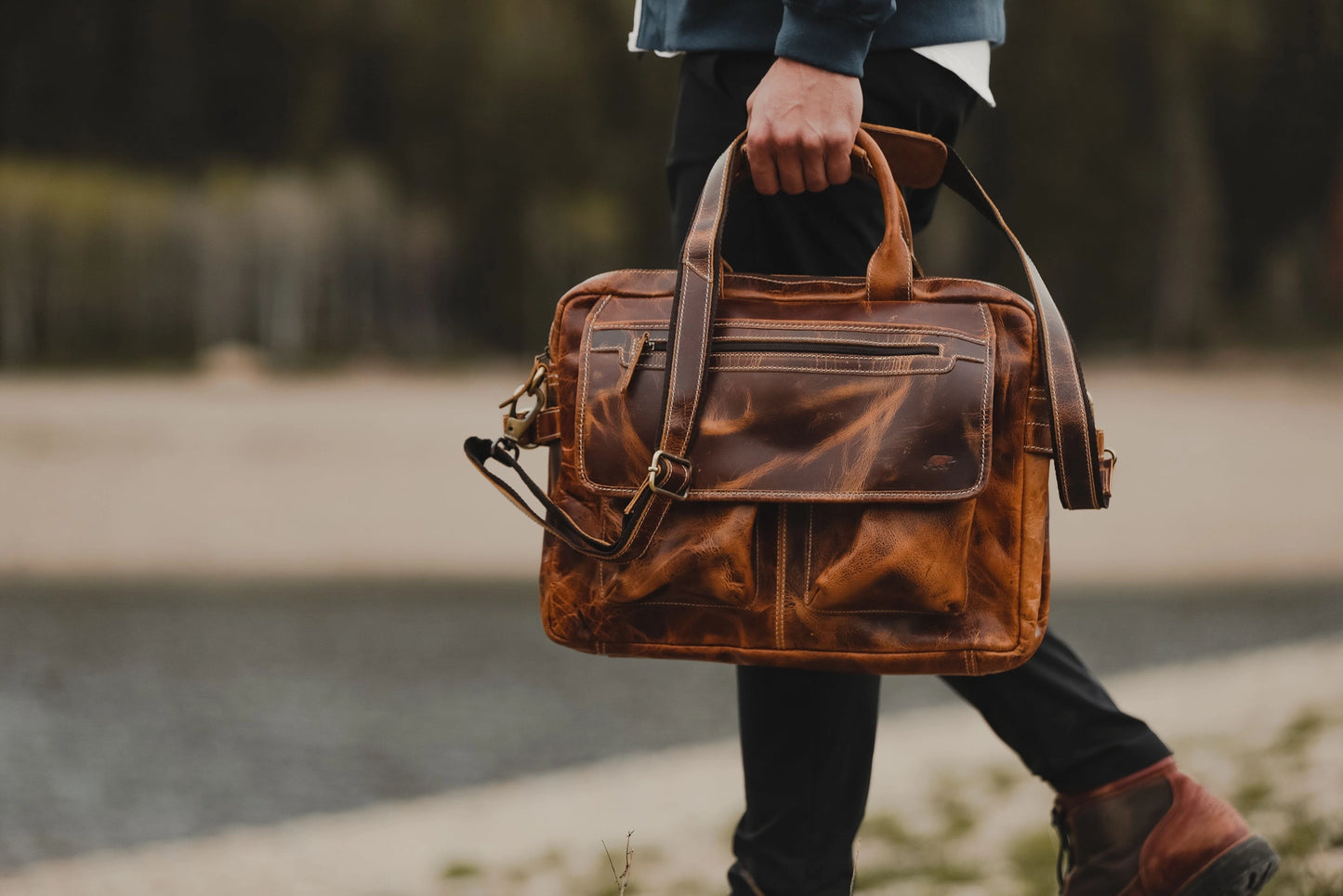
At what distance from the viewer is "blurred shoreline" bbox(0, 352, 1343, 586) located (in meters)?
8.86

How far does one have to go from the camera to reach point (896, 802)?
278 cm

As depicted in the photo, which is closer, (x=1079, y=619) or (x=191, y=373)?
(x=1079, y=619)

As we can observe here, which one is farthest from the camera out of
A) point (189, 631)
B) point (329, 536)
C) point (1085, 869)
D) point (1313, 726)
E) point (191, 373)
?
point (191, 373)

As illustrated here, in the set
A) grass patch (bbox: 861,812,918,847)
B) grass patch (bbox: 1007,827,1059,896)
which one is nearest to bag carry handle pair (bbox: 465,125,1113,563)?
grass patch (bbox: 1007,827,1059,896)

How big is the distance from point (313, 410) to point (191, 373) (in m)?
1.09

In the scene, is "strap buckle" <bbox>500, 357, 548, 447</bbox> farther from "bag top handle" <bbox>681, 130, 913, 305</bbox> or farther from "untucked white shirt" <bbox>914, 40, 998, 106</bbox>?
"untucked white shirt" <bbox>914, 40, 998, 106</bbox>

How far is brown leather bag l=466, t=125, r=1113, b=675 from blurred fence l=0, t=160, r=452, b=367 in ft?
35.2

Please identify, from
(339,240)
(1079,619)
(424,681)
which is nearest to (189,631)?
(424,681)

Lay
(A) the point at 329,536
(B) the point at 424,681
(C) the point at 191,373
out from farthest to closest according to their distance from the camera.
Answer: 1. (C) the point at 191,373
2. (A) the point at 329,536
3. (B) the point at 424,681

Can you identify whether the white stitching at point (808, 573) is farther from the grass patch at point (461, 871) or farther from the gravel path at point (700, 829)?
the grass patch at point (461, 871)

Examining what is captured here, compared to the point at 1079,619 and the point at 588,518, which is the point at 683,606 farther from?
the point at 1079,619

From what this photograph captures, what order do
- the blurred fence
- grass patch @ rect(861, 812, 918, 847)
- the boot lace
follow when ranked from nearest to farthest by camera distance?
the boot lace < grass patch @ rect(861, 812, 918, 847) < the blurred fence

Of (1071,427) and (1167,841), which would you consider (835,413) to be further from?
(1167,841)

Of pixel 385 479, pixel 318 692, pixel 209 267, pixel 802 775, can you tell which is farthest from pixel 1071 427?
pixel 209 267
